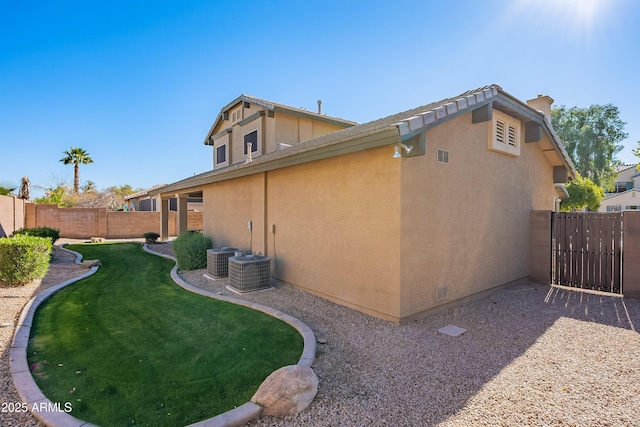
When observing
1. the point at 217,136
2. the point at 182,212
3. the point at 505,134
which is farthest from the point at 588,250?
the point at 182,212

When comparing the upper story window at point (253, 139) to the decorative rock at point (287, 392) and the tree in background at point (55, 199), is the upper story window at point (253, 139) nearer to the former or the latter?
the decorative rock at point (287, 392)

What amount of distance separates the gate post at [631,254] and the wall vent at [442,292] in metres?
4.94

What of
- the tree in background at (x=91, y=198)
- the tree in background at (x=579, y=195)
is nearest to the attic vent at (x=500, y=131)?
the tree in background at (x=579, y=195)

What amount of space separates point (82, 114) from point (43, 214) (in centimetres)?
781

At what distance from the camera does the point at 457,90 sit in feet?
27.1

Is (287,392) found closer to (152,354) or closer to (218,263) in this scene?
(152,354)

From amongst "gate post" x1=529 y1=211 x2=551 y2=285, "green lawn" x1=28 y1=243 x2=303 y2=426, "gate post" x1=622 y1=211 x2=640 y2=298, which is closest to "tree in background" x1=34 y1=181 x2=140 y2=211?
"green lawn" x1=28 y1=243 x2=303 y2=426

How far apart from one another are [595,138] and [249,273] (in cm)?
4121

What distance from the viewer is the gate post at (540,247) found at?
30.2 feet

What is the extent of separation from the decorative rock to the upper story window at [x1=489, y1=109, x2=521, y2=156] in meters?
6.90

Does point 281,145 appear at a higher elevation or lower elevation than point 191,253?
higher

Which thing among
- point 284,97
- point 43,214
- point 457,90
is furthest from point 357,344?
point 43,214

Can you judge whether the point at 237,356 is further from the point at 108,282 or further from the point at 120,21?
the point at 120,21

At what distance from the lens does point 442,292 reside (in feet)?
21.5
